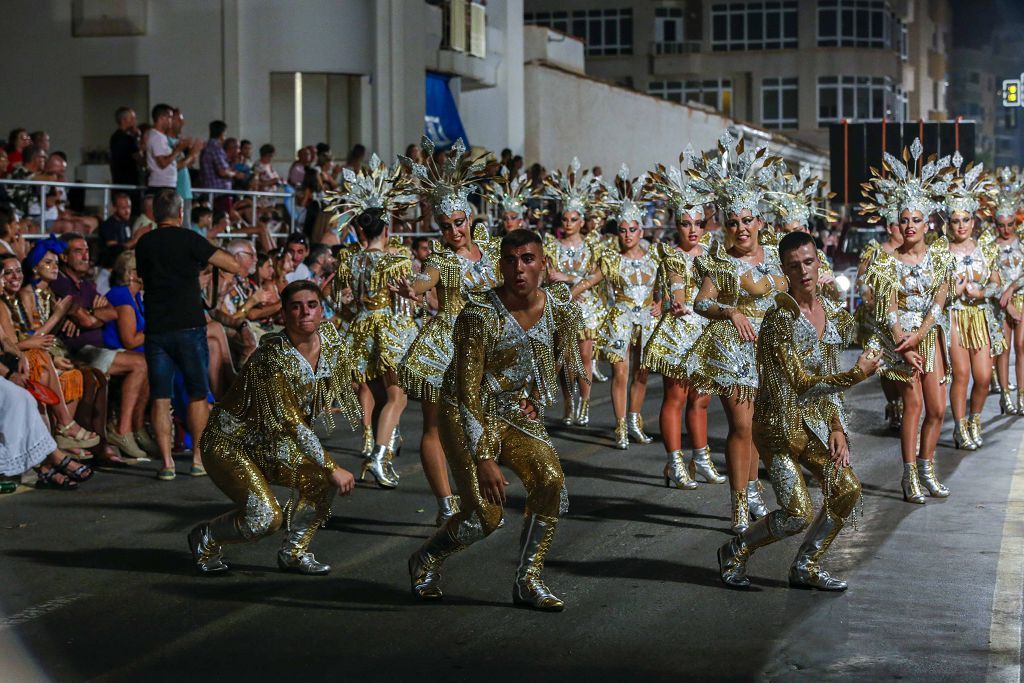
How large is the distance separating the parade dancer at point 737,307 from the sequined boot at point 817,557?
4.51ft

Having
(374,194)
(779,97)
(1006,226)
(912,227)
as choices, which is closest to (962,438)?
(912,227)

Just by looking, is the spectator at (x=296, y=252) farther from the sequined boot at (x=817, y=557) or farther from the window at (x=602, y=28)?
the window at (x=602, y=28)

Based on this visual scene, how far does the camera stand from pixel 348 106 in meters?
26.8

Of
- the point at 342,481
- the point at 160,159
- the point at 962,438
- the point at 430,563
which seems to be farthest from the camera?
the point at 160,159

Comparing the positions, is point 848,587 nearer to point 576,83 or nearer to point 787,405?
point 787,405

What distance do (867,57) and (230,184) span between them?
5025 cm

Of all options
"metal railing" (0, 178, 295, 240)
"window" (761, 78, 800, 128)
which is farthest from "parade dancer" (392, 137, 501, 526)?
"window" (761, 78, 800, 128)

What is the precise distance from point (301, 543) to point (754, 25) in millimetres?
59393

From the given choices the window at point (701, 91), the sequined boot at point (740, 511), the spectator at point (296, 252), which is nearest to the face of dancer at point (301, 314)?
the sequined boot at point (740, 511)

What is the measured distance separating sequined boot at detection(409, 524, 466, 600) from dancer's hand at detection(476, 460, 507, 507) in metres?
0.44

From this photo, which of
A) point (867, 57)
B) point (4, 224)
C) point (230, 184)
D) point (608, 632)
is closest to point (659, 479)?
point (608, 632)

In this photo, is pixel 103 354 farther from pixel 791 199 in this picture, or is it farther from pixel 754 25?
pixel 754 25

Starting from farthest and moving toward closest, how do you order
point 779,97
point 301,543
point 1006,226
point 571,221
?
point 779,97
point 1006,226
point 571,221
point 301,543

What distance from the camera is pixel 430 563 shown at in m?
7.67
